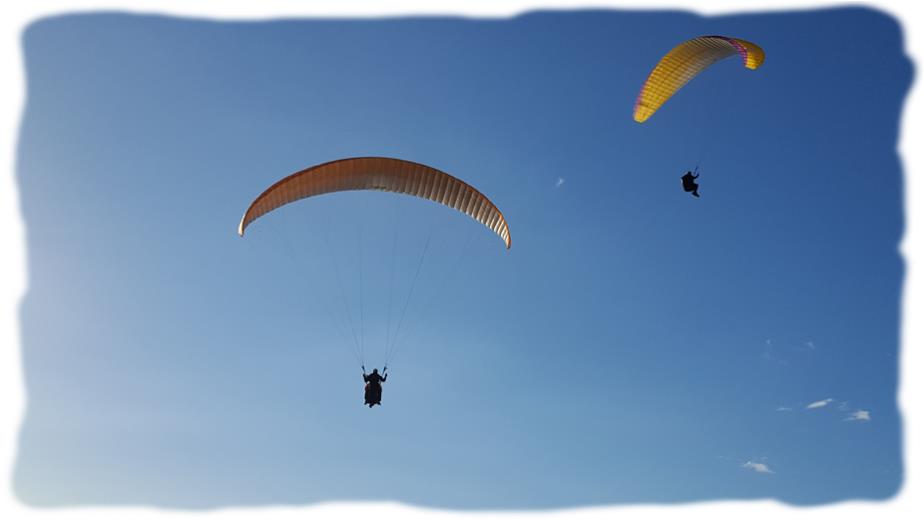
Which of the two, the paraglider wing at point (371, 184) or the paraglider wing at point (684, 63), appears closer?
the paraglider wing at point (371, 184)

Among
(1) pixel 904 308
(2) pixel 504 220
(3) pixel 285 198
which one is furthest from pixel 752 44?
(3) pixel 285 198

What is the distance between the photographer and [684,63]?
26.4 meters

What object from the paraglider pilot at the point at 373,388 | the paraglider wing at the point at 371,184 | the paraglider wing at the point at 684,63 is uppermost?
the paraglider wing at the point at 684,63

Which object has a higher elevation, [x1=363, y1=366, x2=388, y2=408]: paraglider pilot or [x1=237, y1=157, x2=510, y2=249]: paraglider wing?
[x1=237, y1=157, x2=510, y2=249]: paraglider wing

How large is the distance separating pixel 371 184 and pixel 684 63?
12298 millimetres

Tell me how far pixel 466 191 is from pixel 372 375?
6586mm

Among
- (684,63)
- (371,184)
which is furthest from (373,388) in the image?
(684,63)

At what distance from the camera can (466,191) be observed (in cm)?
2278

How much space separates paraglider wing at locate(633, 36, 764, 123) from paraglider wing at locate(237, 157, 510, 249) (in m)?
8.00

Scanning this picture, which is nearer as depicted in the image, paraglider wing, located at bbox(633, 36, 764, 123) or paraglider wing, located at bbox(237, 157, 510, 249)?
paraglider wing, located at bbox(237, 157, 510, 249)

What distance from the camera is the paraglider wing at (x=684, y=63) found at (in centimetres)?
2559

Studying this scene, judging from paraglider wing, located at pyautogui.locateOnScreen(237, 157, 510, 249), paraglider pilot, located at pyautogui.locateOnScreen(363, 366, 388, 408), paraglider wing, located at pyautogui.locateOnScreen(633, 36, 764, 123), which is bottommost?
paraglider pilot, located at pyautogui.locateOnScreen(363, 366, 388, 408)

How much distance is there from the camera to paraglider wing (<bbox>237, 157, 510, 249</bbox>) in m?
21.2

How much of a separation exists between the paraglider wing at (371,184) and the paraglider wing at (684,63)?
315 inches
